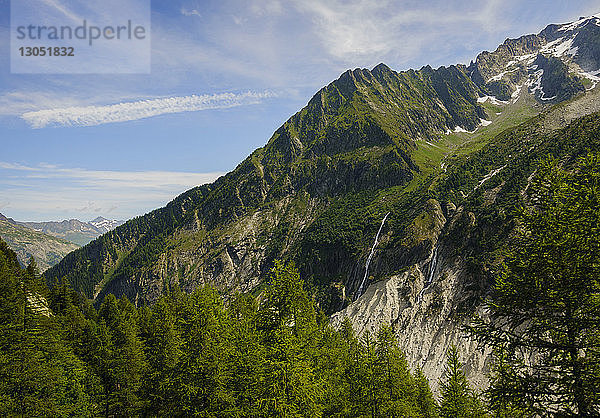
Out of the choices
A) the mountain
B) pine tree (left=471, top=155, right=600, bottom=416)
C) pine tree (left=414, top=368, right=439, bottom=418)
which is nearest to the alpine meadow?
pine tree (left=471, top=155, right=600, bottom=416)

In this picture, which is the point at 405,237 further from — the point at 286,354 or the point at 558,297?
the point at 558,297

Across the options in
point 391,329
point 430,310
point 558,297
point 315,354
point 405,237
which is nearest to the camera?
point 558,297

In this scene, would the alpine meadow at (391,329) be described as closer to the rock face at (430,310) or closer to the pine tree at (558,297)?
the pine tree at (558,297)

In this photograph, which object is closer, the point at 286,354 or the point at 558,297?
the point at 558,297

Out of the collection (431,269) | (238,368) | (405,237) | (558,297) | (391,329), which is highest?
(405,237)

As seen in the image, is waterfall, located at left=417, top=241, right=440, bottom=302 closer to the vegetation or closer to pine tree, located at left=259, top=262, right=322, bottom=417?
the vegetation

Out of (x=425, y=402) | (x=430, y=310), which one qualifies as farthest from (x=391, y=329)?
(x=430, y=310)

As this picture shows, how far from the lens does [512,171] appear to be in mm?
95625

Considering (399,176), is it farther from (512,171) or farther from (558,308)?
(558,308)

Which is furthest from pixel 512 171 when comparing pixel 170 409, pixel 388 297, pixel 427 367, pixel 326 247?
pixel 170 409

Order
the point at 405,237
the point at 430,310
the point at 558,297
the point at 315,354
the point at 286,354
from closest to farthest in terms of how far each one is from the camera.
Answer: the point at 558,297 < the point at 286,354 < the point at 315,354 < the point at 430,310 < the point at 405,237

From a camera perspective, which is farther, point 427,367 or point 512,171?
point 512,171

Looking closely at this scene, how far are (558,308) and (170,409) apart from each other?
33.3m

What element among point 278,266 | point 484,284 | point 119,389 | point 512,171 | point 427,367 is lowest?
point 427,367
